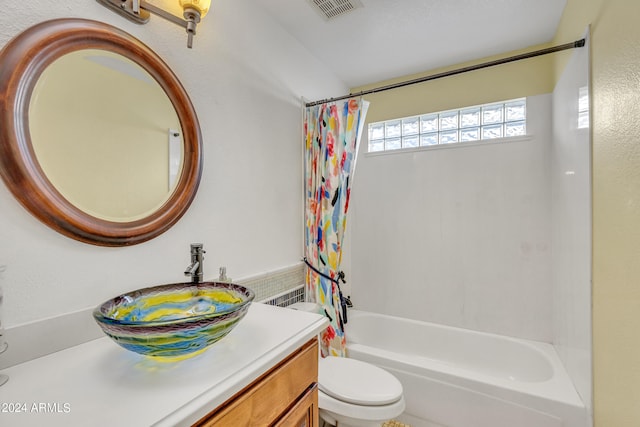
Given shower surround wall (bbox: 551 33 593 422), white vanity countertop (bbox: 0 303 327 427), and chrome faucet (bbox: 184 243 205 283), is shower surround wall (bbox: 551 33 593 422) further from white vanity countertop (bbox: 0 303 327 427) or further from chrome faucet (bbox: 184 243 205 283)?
chrome faucet (bbox: 184 243 205 283)

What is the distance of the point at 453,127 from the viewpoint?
2.44 meters

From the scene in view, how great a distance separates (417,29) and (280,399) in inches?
Result: 88.1

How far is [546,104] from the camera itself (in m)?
2.08

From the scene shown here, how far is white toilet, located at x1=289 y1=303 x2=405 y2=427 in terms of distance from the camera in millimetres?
1393

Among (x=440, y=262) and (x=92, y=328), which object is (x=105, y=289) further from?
(x=440, y=262)

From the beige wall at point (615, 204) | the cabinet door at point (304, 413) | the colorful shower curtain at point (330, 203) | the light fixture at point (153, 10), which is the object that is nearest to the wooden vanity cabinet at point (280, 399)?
the cabinet door at point (304, 413)

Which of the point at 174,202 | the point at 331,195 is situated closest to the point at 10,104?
the point at 174,202

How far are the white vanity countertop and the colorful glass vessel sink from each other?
2.5 inches

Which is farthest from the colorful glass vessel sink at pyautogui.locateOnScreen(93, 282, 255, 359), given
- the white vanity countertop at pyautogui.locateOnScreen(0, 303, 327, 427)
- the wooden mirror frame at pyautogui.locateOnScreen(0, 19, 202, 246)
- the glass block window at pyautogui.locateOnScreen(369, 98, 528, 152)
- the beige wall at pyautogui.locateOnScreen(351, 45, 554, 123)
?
the beige wall at pyautogui.locateOnScreen(351, 45, 554, 123)

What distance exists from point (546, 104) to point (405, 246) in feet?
4.94

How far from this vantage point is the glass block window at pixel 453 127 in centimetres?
223

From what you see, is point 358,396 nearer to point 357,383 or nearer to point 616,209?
point 357,383

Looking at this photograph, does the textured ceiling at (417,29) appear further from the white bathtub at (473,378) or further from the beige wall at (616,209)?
the white bathtub at (473,378)

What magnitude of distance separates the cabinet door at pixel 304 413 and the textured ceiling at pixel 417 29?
2.00 metres
